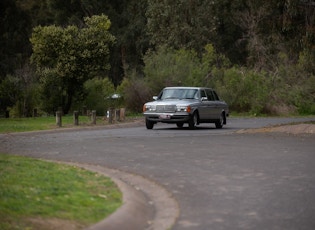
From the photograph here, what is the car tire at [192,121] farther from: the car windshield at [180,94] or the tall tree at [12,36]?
the tall tree at [12,36]

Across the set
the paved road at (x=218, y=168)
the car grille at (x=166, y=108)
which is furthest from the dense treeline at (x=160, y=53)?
the paved road at (x=218, y=168)

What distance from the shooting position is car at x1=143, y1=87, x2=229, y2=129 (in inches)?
1070

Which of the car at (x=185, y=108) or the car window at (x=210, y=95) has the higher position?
the car window at (x=210, y=95)

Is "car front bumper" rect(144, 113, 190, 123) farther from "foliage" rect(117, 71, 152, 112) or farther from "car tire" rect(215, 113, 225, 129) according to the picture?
"foliage" rect(117, 71, 152, 112)

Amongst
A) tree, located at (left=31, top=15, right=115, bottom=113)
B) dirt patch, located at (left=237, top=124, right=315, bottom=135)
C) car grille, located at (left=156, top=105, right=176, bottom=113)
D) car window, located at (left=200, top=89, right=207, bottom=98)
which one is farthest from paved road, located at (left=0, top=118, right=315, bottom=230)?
tree, located at (left=31, top=15, right=115, bottom=113)

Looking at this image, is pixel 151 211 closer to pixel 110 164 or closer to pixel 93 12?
pixel 110 164

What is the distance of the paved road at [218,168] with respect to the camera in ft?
28.8

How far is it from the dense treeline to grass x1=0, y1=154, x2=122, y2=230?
1727 centimetres

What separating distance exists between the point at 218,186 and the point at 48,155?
6.28 m

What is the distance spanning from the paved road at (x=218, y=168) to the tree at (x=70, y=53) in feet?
51.2

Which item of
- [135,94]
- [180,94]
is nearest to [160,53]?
[135,94]

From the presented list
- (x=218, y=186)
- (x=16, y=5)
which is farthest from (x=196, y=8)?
(x=218, y=186)

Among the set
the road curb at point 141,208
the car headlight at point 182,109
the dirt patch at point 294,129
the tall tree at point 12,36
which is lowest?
the road curb at point 141,208

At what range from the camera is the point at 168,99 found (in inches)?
1110
